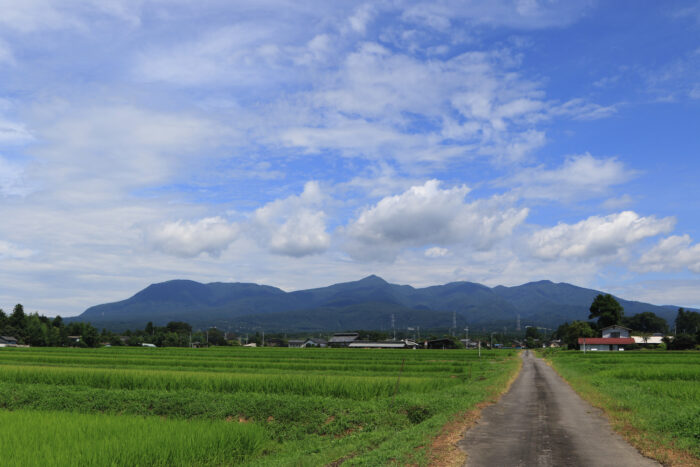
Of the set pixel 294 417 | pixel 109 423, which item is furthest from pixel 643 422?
pixel 109 423

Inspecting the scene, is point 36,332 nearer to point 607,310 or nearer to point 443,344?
point 443,344

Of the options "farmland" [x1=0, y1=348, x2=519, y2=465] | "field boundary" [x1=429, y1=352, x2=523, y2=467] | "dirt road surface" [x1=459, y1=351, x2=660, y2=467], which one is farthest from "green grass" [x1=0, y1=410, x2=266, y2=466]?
"dirt road surface" [x1=459, y1=351, x2=660, y2=467]

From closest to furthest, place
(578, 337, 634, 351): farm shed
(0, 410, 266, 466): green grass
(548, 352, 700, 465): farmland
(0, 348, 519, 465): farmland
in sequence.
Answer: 1. (0, 410, 266, 466): green grass
2. (0, 348, 519, 465): farmland
3. (548, 352, 700, 465): farmland
4. (578, 337, 634, 351): farm shed

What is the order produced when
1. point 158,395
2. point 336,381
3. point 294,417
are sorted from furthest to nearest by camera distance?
1. point 336,381
2. point 158,395
3. point 294,417

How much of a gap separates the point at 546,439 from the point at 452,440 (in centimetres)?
304

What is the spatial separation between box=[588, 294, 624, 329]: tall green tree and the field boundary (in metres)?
142

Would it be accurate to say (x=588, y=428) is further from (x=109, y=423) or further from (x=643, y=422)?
(x=109, y=423)

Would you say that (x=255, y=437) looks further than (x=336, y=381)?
No

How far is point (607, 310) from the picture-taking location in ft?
489

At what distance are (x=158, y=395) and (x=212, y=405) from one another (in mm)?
4070

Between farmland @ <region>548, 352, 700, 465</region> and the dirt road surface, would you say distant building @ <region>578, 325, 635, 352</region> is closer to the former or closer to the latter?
farmland @ <region>548, 352, 700, 465</region>

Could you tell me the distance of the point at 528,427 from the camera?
1891 cm

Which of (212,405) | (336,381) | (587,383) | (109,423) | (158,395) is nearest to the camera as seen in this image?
(109,423)

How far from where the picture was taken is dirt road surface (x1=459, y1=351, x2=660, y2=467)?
1391 cm
